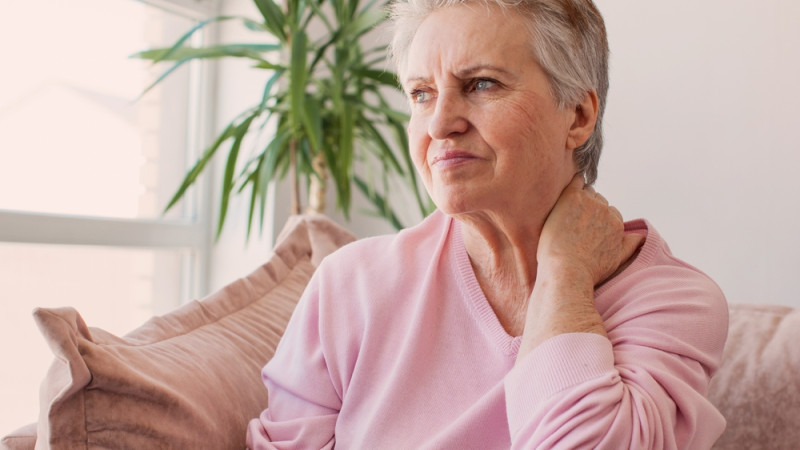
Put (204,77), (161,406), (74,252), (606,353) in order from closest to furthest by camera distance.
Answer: (606,353) < (161,406) < (74,252) < (204,77)

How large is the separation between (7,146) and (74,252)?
0.41m

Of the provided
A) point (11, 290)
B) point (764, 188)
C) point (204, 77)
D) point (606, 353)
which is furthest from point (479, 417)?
point (204, 77)

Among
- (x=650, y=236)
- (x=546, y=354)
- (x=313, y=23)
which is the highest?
(x=313, y=23)

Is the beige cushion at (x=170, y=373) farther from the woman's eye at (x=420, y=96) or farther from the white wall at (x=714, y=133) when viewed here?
the white wall at (x=714, y=133)

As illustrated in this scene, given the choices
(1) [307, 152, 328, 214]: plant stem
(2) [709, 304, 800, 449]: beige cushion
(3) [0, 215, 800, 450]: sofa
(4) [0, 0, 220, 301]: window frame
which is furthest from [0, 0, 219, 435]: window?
(2) [709, 304, 800, 449]: beige cushion

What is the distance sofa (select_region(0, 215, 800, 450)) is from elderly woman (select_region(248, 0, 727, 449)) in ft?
0.35

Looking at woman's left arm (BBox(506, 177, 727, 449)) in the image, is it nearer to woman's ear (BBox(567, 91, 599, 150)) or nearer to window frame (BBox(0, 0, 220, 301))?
woman's ear (BBox(567, 91, 599, 150))

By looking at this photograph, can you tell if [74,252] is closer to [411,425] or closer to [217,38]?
[217,38]

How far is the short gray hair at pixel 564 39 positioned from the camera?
114cm

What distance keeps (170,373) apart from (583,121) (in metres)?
0.79

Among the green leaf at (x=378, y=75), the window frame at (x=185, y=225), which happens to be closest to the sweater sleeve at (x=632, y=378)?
the green leaf at (x=378, y=75)

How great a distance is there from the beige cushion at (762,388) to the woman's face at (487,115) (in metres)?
0.62

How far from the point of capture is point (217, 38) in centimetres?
303

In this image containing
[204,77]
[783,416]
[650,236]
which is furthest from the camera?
[204,77]
